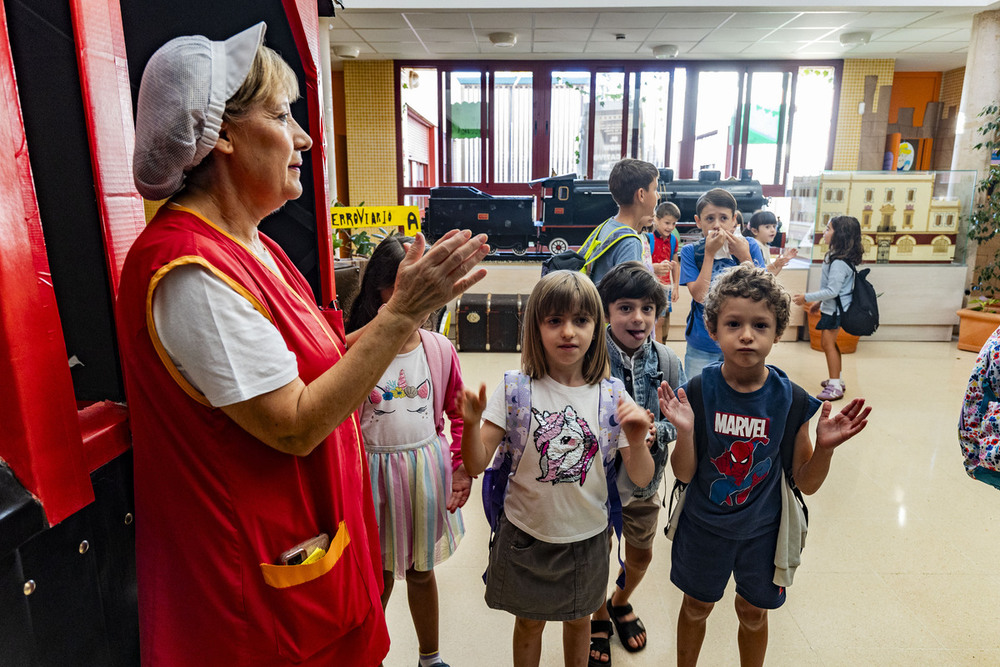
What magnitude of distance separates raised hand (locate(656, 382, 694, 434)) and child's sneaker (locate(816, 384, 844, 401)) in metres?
3.44

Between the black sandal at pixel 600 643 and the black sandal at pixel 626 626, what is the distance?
42mm

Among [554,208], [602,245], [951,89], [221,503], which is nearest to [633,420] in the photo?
[221,503]

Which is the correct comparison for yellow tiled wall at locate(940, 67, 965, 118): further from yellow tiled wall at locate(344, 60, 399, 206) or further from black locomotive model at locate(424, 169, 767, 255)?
yellow tiled wall at locate(344, 60, 399, 206)

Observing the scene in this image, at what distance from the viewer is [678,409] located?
146cm

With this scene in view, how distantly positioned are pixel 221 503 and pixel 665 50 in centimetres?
869

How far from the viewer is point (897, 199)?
5.85 m

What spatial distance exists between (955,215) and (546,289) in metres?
6.40

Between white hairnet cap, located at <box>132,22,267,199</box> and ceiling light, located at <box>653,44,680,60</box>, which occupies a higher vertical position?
ceiling light, located at <box>653,44,680,60</box>

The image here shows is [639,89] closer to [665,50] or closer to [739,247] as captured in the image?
[665,50]

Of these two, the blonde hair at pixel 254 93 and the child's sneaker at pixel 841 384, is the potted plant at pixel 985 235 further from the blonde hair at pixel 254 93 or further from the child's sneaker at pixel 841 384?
the blonde hair at pixel 254 93

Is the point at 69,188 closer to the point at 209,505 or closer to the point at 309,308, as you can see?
the point at 309,308

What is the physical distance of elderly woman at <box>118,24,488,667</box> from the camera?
76 centimetres

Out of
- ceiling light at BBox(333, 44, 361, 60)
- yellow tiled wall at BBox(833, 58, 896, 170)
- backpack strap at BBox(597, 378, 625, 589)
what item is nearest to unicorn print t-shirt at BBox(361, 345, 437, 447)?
backpack strap at BBox(597, 378, 625, 589)

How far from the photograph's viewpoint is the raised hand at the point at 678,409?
1446 mm
